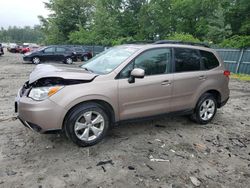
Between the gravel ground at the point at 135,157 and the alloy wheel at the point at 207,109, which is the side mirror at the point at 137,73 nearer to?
the gravel ground at the point at 135,157

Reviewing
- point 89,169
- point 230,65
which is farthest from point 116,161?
point 230,65

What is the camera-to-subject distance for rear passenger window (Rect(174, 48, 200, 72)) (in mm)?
4453

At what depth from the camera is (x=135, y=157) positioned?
3.54 m

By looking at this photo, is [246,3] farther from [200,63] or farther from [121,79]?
[121,79]

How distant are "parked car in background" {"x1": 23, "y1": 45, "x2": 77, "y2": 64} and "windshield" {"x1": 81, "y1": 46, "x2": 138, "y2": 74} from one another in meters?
14.8

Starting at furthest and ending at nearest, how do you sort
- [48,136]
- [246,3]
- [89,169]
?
1. [246,3]
2. [48,136]
3. [89,169]

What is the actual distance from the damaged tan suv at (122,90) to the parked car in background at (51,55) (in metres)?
14.8

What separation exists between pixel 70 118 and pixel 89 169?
0.82 meters

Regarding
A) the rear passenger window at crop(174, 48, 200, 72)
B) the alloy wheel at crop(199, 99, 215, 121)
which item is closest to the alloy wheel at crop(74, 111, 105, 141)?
the rear passenger window at crop(174, 48, 200, 72)

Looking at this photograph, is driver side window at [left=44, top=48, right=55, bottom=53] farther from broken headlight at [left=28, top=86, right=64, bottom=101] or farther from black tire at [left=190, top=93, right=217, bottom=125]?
broken headlight at [left=28, top=86, right=64, bottom=101]

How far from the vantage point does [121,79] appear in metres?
3.80

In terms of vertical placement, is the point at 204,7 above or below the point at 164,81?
above

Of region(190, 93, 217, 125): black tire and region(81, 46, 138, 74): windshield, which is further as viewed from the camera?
region(190, 93, 217, 125): black tire

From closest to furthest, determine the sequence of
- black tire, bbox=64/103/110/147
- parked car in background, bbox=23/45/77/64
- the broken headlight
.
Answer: the broken headlight < black tire, bbox=64/103/110/147 < parked car in background, bbox=23/45/77/64
